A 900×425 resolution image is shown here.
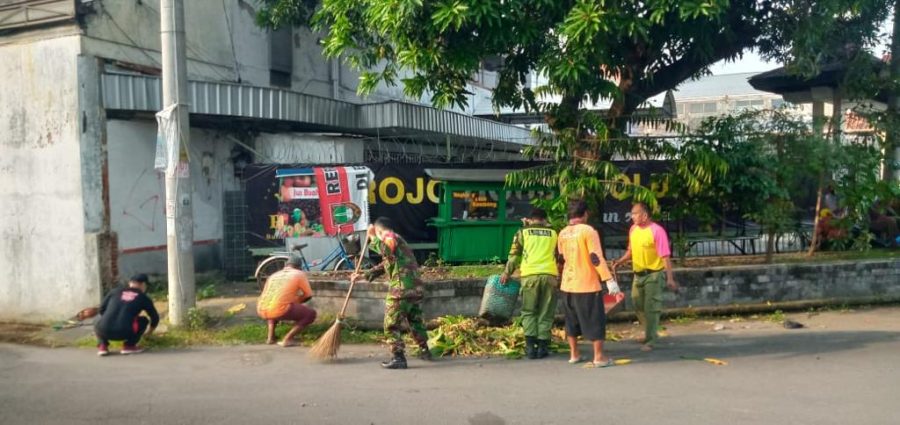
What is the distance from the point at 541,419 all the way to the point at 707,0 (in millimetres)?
4739

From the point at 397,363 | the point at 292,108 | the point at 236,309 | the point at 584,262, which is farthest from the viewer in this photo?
the point at 292,108

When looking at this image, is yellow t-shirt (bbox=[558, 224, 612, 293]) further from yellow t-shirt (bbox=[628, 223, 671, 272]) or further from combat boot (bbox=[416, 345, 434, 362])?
combat boot (bbox=[416, 345, 434, 362])

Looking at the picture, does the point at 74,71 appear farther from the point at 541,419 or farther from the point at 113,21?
the point at 541,419

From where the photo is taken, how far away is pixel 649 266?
771 centimetres

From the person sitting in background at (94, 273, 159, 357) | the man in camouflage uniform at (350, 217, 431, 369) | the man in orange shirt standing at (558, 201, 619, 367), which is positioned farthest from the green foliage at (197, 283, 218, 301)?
the man in orange shirt standing at (558, 201, 619, 367)

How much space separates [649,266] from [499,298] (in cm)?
166

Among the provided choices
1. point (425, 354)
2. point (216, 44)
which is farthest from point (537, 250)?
A: point (216, 44)

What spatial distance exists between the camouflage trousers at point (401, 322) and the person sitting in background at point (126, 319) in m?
2.76

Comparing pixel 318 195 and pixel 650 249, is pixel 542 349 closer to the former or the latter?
pixel 650 249

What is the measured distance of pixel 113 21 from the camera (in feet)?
33.5

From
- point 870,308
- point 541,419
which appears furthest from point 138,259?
point 870,308

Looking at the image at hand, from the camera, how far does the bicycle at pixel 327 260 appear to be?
416 inches

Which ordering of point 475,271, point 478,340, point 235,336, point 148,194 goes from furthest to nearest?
point 148,194, point 475,271, point 235,336, point 478,340

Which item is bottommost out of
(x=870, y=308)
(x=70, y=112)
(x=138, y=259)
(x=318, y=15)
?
(x=870, y=308)
